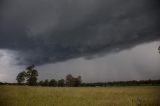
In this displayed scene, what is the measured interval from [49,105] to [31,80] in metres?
40.6

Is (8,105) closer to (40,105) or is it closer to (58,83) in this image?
(40,105)

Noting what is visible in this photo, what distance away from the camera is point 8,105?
45.9ft

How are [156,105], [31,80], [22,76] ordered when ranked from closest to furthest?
→ [156,105]
[31,80]
[22,76]

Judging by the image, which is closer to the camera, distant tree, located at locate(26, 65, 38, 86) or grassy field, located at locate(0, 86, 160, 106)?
grassy field, located at locate(0, 86, 160, 106)

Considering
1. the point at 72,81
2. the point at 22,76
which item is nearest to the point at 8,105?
the point at 22,76

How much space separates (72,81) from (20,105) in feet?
178

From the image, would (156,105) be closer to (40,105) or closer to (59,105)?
(59,105)

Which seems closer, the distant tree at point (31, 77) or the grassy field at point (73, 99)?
the grassy field at point (73, 99)

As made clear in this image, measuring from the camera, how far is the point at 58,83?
64938mm

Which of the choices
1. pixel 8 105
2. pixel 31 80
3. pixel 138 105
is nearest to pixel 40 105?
pixel 8 105

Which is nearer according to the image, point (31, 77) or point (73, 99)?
point (73, 99)

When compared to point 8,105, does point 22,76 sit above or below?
above

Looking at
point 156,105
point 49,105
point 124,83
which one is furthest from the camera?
point 124,83

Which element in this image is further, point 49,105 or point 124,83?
point 124,83
